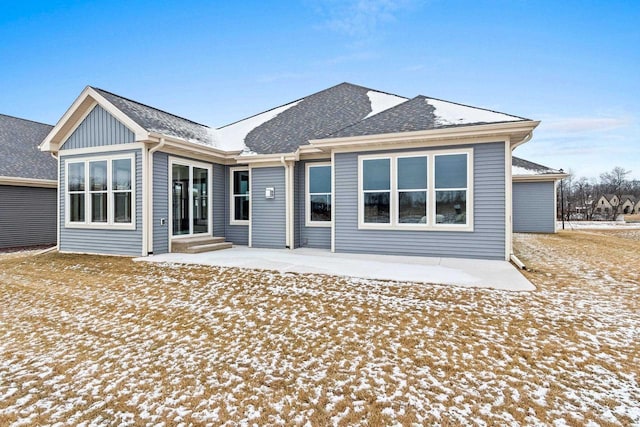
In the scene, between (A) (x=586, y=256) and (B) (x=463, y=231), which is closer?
(B) (x=463, y=231)

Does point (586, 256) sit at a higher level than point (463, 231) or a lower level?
lower

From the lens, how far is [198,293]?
18.0 feet

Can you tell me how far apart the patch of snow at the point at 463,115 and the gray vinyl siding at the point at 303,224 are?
4308mm

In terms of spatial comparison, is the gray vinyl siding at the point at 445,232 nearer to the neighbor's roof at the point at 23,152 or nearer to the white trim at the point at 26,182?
the white trim at the point at 26,182

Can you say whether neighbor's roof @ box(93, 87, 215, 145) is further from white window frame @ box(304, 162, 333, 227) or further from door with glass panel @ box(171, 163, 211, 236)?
white window frame @ box(304, 162, 333, 227)

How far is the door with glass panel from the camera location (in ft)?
31.7

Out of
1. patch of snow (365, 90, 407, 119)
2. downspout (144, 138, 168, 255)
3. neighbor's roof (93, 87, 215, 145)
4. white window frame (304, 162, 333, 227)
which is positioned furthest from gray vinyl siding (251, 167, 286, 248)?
patch of snow (365, 90, 407, 119)

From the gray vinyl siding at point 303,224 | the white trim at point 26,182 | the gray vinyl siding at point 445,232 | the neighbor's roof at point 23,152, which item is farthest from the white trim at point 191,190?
the neighbor's roof at point 23,152

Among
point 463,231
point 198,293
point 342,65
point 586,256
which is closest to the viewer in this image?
point 198,293

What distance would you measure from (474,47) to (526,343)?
15.6 m

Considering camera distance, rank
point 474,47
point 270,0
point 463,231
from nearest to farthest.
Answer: point 463,231, point 270,0, point 474,47

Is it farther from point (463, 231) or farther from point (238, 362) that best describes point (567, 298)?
point (238, 362)

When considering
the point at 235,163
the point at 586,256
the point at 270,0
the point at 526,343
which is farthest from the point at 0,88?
the point at 586,256

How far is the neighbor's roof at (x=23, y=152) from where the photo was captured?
12805mm
